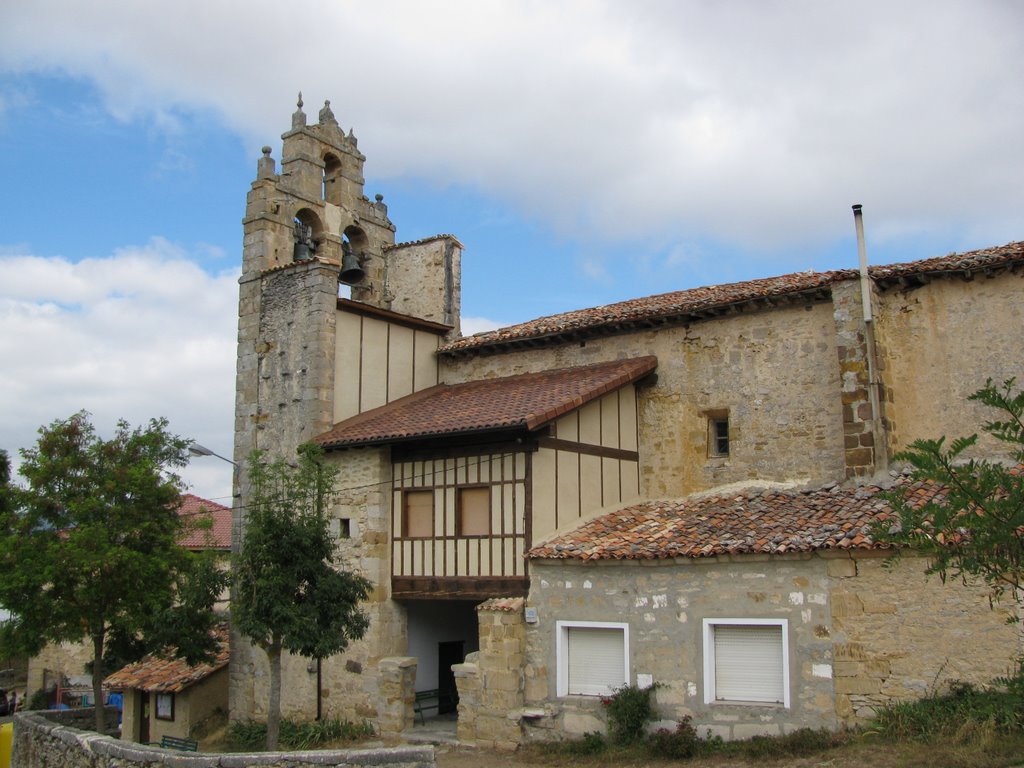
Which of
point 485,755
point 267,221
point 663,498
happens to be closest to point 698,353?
point 663,498

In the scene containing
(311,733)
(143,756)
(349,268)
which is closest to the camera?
(143,756)

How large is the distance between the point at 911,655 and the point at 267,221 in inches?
517

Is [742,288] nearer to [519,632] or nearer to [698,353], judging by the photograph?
[698,353]

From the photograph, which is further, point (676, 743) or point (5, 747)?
point (5, 747)

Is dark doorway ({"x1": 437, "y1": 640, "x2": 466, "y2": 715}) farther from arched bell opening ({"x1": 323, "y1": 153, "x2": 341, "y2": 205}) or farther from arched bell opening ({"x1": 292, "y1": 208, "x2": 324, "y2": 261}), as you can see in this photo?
arched bell opening ({"x1": 323, "y1": 153, "x2": 341, "y2": 205})

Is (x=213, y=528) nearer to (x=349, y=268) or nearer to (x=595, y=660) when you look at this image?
(x=349, y=268)

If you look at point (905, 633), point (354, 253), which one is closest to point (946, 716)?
point (905, 633)

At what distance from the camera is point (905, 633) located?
11.4m

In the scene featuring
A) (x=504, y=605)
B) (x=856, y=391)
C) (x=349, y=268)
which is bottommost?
(x=504, y=605)

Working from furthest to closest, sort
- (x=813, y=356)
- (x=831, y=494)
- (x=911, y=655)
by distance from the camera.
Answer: (x=813, y=356) → (x=831, y=494) → (x=911, y=655)

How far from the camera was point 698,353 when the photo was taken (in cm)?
1639

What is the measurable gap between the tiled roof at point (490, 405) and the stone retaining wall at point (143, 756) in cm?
546

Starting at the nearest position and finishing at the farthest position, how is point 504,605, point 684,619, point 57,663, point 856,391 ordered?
1. point 684,619
2. point 504,605
3. point 856,391
4. point 57,663

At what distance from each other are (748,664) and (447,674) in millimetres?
6271
